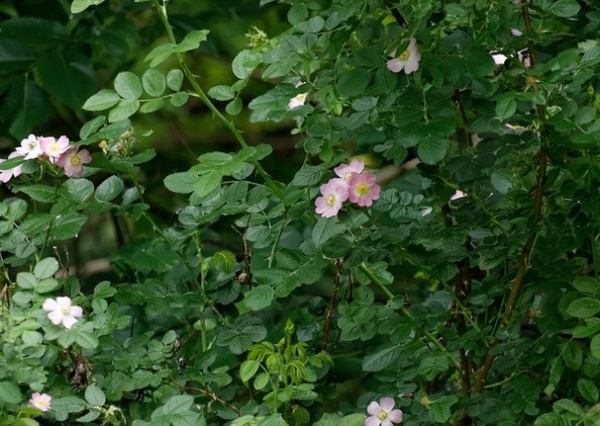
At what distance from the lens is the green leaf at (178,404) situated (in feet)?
4.17

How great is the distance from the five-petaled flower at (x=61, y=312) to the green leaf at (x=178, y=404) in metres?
0.16

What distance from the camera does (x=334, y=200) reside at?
1.29 metres

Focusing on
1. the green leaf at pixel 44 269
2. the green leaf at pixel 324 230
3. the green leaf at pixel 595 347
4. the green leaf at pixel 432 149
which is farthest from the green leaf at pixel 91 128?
the green leaf at pixel 595 347

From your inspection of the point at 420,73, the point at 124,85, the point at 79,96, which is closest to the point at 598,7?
the point at 420,73

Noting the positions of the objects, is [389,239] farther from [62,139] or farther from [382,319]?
[62,139]

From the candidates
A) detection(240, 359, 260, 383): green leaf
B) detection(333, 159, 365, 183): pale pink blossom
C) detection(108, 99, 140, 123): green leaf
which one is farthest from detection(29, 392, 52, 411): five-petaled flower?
detection(333, 159, 365, 183): pale pink blossom

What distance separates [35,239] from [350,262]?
0.42 m

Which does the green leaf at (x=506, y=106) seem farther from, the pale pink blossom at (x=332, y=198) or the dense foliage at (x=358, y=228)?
the pale pink blossom at (x=332, y=198)

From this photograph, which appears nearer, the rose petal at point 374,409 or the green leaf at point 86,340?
the green leaf at point 86,340

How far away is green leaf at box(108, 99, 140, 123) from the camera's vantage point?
4.20 feet

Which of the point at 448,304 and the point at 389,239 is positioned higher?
the point at 389,239

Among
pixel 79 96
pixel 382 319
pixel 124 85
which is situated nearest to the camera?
pixel 124 85

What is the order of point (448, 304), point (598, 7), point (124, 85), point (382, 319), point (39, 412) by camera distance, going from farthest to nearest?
1. point (448, 304)
2. point (598, 7)
3. point (382, 319)
4. point (124, 85)
5. point (39, 412)

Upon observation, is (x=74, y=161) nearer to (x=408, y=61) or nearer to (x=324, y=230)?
(x=324, y=230)
